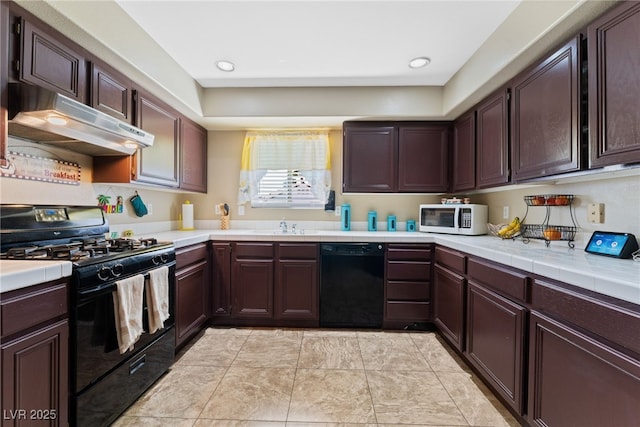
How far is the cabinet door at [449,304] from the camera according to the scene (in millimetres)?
2098

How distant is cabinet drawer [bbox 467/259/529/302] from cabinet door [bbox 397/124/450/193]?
1191 mm

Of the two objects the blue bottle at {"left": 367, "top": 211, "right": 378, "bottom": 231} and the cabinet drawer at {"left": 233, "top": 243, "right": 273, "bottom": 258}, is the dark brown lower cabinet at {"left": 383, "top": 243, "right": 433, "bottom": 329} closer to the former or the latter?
the blue bottle at {"left": 367, "top": 211, "right": 378, "bottom": 231}

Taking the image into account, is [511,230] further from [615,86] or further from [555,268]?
[615,86]

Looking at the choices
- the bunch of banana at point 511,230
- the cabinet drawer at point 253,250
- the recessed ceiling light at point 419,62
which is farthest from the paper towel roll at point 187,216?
Result: the bunch of banana at point 511,230

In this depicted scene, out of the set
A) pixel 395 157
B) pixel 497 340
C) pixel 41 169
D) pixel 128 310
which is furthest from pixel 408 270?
pixel 41 169

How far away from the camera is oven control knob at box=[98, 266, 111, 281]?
137cm

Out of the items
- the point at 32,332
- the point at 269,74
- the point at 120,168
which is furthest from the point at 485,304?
the point at 120,168

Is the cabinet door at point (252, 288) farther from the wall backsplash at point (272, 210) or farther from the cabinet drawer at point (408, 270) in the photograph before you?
the cabinet drawer at point (408, 270)

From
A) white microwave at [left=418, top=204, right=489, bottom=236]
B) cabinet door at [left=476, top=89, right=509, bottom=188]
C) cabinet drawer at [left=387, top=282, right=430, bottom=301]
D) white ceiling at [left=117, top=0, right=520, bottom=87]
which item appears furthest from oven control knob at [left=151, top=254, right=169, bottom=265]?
cabinet door at [left=476, top=89, right=509, bottom=188]

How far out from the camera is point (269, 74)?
→ 256cm

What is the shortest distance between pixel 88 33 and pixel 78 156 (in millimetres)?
862

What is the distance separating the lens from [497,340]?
1.66 metres

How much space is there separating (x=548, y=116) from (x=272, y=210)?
2.62 meters

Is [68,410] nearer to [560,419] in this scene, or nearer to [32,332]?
[32,332]
